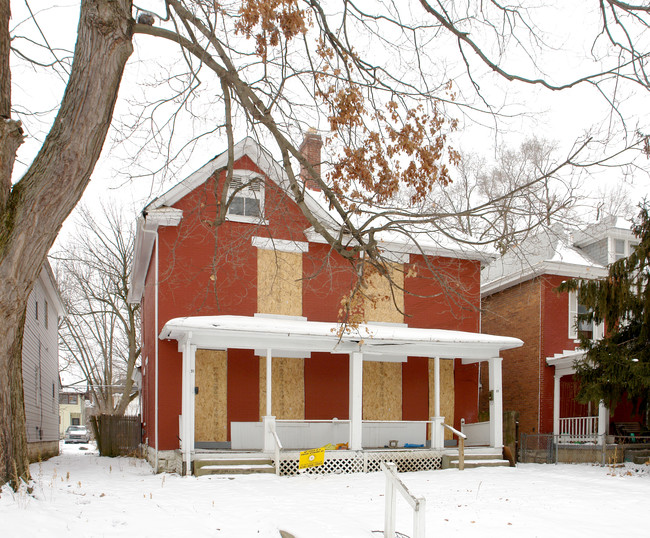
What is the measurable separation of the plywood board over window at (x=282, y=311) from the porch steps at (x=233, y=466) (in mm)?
2360

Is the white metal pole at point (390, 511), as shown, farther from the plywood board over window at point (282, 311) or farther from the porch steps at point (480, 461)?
the plywood board over window at point (282, 311)

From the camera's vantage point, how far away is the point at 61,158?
22.1ft

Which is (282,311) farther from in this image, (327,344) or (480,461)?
(480,461)

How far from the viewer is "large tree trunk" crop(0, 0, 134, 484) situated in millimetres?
6711

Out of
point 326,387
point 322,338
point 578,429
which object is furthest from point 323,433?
point 578,429

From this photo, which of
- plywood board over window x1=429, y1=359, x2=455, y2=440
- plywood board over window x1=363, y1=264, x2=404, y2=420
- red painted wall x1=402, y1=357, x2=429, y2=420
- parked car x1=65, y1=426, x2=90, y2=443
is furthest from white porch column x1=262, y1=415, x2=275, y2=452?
parked car x1=65, y1=426, x2=90, y2=443

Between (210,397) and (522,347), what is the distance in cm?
1028

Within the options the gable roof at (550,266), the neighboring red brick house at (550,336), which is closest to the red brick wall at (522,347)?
the neighboring red brick house at (550,336)

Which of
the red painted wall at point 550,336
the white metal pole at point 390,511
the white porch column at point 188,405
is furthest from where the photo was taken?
the red painted wall at point 550,336

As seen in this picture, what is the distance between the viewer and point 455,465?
15195mm

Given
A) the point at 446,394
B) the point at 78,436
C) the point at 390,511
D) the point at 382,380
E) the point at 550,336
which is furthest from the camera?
the point at 78,436

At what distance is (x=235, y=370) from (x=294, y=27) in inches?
391

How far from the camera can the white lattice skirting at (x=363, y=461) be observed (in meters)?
13.4

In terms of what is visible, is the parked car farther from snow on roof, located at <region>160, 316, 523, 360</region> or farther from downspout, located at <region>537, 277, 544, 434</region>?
downspout, located at <region>537, 277, 544, 434</region>
